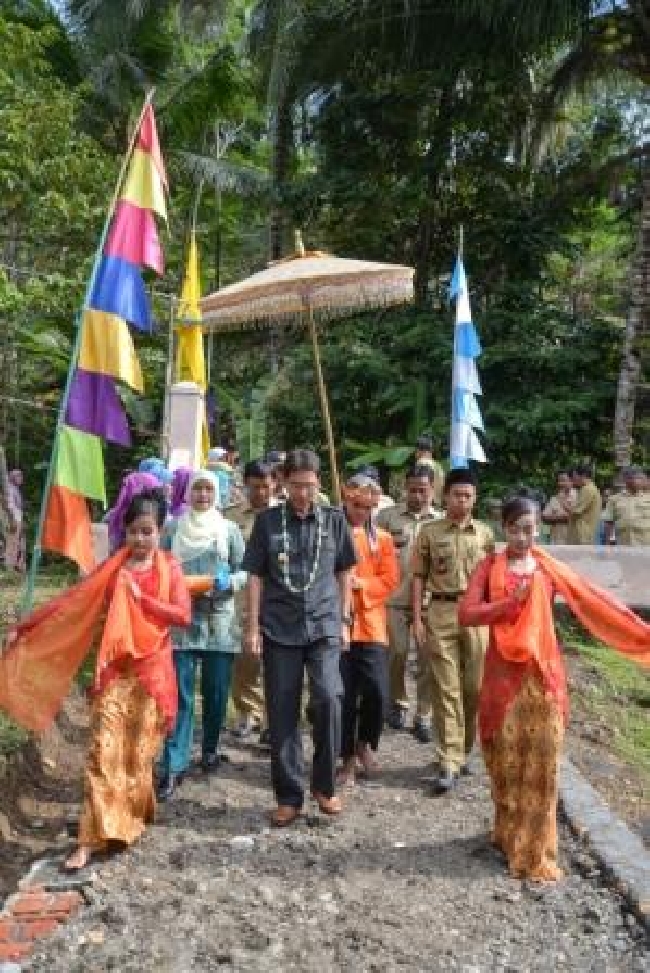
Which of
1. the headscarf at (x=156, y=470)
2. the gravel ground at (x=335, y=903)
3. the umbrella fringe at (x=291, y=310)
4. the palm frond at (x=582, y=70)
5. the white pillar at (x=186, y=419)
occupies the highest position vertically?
the palm frond at (x=582, y=70)

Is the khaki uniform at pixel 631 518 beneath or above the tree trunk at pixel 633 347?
beneath

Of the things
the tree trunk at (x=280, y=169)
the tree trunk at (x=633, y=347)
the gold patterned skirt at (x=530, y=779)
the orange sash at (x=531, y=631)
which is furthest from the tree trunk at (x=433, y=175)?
the gold patterned skirt at (x=530, y=779)

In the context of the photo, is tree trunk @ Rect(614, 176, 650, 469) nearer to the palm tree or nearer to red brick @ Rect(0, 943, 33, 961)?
the palm tree

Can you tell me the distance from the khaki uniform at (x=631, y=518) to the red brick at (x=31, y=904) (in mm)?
7275

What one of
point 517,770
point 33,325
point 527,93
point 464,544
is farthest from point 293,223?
point 517,770

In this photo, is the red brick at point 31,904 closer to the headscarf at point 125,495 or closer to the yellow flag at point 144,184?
the headscarf at point 125,495

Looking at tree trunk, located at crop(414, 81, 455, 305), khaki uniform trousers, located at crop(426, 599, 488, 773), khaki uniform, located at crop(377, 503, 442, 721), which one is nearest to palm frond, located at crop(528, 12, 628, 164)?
tree trunk, located at crop(414, 81, 455, 305)

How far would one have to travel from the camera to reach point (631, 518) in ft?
32.9

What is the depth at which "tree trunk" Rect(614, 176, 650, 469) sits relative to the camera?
38.8ft

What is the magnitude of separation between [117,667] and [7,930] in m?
1.10

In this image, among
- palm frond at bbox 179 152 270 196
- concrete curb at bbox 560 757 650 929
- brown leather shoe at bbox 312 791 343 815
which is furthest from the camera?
palm frond at bbox 179 152 270 196

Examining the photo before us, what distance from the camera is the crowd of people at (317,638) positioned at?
4328 mm

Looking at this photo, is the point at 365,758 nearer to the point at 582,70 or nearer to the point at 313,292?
the point at 313,292

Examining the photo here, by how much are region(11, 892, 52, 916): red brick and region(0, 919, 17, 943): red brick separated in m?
0.05
